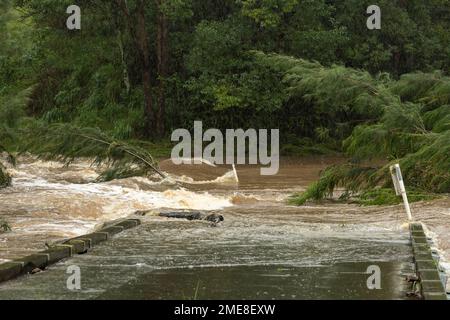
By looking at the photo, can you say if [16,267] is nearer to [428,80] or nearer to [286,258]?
[286,258]

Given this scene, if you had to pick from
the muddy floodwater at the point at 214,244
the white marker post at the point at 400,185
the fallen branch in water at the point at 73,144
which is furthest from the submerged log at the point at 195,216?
the fallen branch in water at the point at 73,144

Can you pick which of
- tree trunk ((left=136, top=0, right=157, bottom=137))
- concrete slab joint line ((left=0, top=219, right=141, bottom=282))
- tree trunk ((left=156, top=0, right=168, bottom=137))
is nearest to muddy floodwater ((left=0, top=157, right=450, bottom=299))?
concrete slab joint line ((left=0, top=219, right=141, bottom=282))

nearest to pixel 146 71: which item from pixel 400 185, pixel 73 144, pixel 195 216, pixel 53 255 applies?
pixel 73 144

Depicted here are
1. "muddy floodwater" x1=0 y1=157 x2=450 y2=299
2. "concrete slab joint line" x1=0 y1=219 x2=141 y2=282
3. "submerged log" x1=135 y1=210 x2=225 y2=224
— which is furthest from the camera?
"submerged log" x1=135 y1=210 x2=225 y2=224

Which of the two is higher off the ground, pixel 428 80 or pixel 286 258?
pixel 428 80

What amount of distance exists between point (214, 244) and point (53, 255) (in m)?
2.68

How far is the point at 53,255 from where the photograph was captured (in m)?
11.3

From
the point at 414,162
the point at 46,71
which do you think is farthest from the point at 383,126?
the point at 46,71

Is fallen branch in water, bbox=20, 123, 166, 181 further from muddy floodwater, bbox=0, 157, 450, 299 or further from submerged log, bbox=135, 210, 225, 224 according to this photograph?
submerged log, bbox=135, 210, 225, 224

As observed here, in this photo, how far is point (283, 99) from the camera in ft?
138

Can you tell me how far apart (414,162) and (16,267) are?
445 inches

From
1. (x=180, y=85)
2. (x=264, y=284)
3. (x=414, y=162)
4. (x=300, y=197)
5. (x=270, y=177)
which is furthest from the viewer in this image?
(x=180, y=85)

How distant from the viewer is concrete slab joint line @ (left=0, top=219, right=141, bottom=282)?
10203 mm

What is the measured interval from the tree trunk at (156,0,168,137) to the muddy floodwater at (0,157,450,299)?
1854 centimetres
